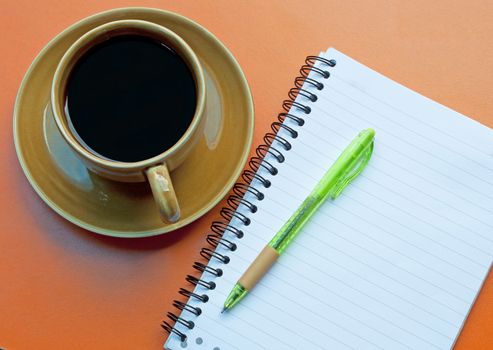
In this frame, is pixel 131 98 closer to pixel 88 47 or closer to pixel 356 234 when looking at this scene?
pixel 88 47

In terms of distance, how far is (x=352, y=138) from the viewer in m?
0.77

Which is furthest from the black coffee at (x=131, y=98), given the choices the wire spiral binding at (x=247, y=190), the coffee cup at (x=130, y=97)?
the wire spiral binding at (x=247, y=190)

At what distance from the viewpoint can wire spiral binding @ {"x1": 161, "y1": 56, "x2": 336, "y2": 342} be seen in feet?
2.43

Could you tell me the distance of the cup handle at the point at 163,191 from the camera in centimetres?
62

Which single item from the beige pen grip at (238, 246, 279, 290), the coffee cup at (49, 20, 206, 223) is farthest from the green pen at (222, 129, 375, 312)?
the coffee cup at (49, 20, 206, 223)

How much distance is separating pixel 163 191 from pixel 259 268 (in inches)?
7.0

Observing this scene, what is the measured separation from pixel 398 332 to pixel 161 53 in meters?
0.45

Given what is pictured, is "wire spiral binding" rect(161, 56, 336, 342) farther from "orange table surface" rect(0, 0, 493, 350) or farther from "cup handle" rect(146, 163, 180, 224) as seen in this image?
"cup handle" rect(146, 163, 180, 224)

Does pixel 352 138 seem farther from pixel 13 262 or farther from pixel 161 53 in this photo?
pixel 13 262

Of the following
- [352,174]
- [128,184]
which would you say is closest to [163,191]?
[128,184]

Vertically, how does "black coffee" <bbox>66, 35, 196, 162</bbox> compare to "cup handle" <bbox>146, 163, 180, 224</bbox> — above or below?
above

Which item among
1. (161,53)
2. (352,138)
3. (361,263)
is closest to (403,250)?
(361,263)

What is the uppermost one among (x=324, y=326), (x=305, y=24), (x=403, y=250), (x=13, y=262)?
(x=305, y=24)

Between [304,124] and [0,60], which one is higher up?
[304,124]
